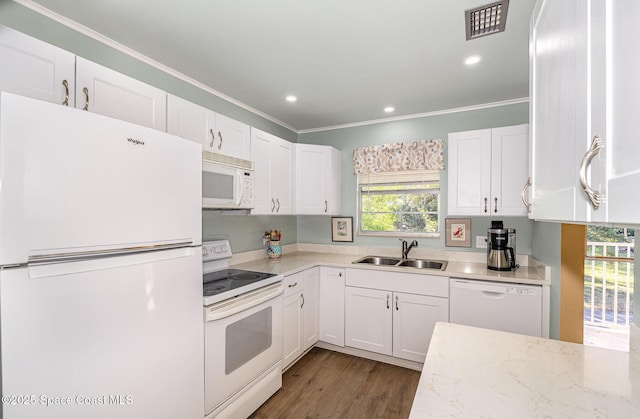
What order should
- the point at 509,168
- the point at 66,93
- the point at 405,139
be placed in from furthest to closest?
the point at 405,139, the point at 509,168, the point at 66,93

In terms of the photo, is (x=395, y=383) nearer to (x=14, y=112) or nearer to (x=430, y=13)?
(x=430, y=13)

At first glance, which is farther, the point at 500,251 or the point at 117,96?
the point at 500,251

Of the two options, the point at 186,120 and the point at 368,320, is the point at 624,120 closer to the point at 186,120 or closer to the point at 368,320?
the point at 186,120

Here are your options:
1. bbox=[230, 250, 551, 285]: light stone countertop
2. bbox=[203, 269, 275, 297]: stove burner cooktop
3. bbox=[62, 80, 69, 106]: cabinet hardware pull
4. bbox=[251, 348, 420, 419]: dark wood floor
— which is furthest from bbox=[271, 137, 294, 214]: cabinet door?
bbox=[62, 80, 69, 106]: cabinet hardware pull

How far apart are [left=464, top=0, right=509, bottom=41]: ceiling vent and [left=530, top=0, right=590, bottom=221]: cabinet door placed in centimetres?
78

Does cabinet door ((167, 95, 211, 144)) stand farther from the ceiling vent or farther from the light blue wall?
the light blue wall

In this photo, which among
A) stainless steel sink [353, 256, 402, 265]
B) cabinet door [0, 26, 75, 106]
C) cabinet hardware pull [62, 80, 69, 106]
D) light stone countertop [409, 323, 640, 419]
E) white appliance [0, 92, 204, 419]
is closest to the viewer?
light stone countertop [409, 323, 640, 419]

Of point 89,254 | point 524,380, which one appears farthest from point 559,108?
point 89,254

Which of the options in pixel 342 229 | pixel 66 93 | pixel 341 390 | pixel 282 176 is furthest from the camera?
pixel 342 229

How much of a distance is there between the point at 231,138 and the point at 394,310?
6.80 ft

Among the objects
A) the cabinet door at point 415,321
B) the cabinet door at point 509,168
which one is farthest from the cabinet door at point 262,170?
the cabinet door at point 509,168

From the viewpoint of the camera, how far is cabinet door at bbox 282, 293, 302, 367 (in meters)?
2.58

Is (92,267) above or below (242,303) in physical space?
above

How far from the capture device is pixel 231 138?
2430 millimetres
